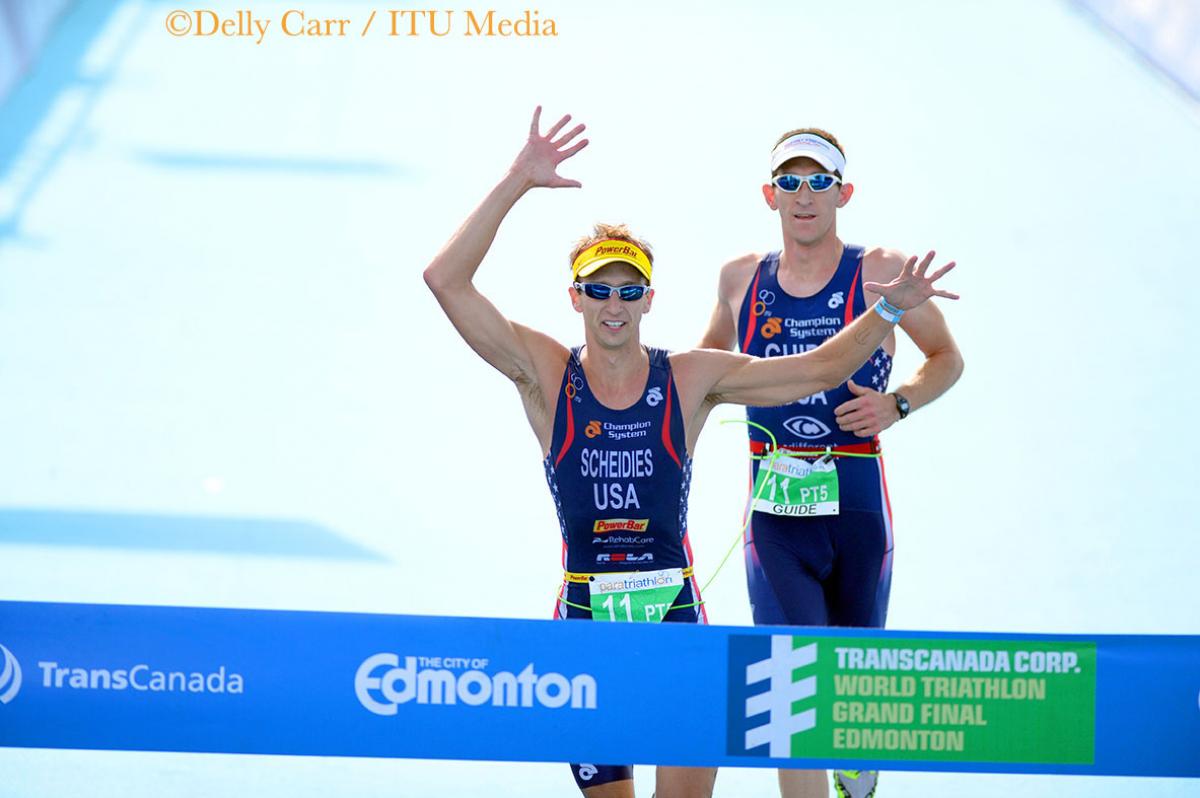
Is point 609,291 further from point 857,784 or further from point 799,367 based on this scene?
point 857,784

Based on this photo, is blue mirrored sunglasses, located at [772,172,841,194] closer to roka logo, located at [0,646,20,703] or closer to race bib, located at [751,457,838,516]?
race bib, located at [751,457,838,516]

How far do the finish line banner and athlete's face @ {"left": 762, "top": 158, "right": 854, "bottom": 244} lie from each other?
5.37 feet

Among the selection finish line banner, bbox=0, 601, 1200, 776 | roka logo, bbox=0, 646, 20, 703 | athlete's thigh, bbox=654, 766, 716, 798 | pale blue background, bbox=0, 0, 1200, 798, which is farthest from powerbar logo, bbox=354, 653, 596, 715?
pale blue background, bbox=0, 0, 1200, 798

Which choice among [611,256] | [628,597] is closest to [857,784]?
[628,597]

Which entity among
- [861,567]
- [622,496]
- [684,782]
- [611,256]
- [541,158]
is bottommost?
[684,782]

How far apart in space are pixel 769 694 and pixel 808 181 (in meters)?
1.80

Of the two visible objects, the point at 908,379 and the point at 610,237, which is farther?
the point at 908,379

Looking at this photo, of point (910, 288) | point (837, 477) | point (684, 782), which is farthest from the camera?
point (837, 477)

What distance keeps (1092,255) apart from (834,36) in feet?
13.2

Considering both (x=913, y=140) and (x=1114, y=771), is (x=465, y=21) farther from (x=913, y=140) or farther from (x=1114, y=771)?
(x=1114, y=771)

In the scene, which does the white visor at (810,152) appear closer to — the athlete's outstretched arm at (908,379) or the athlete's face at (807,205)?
the athlete's face at (807,205)

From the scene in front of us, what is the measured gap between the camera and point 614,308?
463 cm

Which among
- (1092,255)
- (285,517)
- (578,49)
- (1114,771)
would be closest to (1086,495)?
(1092,255)

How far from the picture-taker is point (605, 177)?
→ 12031 mm
